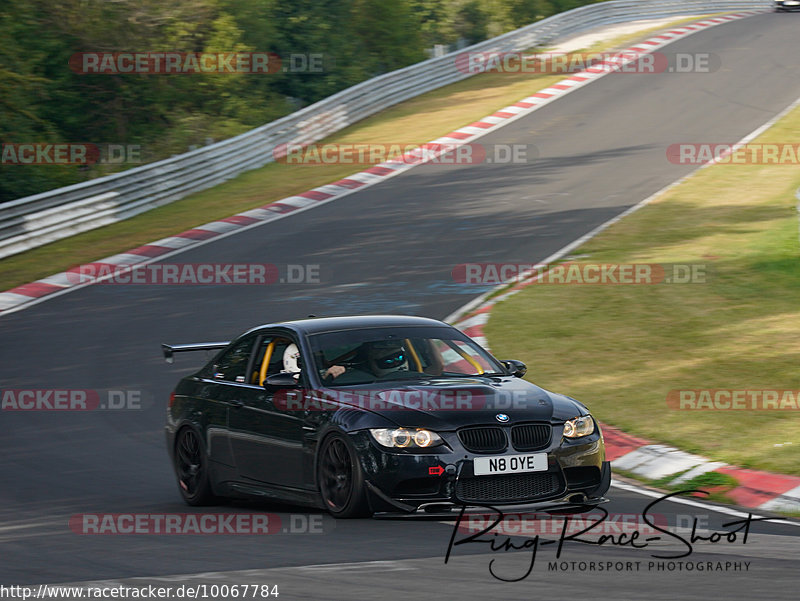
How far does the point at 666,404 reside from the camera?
40.5 ft

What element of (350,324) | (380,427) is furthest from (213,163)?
(380,427)

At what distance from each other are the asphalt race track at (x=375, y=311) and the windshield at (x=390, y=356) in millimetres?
1098

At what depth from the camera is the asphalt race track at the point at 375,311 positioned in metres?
6.58

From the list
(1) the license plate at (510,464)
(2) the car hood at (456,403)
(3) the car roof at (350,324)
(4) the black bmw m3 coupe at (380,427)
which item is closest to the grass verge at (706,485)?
(4) the black bmw m3 coupe at (380,427)

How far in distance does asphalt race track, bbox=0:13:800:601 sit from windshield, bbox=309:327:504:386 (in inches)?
43.2

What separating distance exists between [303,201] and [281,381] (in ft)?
56.6

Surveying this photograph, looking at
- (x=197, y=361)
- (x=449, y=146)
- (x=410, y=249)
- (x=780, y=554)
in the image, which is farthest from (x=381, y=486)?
(x=449, y=146)

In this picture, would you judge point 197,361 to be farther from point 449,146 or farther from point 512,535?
point 449,146

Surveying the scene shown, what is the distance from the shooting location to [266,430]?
29.5 feet

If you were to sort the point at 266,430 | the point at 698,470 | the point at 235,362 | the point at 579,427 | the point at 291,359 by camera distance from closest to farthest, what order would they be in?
the point at 579,427, the point at 266,430, the point at 291,359, the point at 235,362, the point at 698,470

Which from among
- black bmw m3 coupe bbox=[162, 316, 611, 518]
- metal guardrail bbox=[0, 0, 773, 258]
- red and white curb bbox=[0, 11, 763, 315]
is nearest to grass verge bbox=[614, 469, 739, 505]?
black bmw m3 coupe bbox=[162, 316, 611, 518]

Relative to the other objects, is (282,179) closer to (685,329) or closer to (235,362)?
(685,329)

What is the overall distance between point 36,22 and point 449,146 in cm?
1123

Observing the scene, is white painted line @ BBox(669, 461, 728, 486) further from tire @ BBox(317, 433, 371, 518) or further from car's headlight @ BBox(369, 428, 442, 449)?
tire @ BBox(317, 433, 371, 518)
